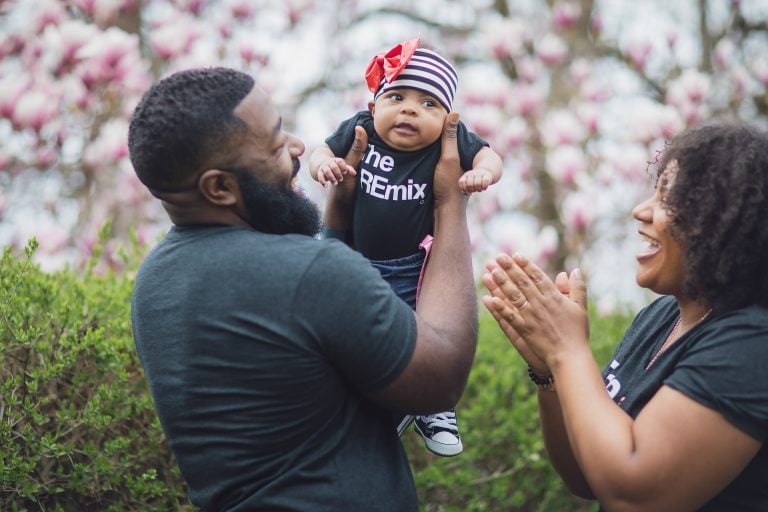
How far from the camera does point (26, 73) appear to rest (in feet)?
17.2

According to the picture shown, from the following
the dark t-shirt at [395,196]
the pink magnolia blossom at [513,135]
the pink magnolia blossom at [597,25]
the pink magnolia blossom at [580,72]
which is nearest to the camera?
the dark t-shirt at [395,196]

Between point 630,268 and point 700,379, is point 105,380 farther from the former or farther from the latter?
point 630,268

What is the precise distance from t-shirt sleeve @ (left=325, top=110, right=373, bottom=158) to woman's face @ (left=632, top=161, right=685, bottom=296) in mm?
Answer: 790

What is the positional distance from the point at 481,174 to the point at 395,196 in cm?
25

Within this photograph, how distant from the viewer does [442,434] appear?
8.42 feet

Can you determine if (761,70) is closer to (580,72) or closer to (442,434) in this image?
A: (580,72)

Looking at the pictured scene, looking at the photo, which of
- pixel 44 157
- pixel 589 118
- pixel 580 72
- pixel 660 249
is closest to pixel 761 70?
pixel 580 72

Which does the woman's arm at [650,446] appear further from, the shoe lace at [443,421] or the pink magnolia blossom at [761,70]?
the pink magnolia blossom at [761,70]

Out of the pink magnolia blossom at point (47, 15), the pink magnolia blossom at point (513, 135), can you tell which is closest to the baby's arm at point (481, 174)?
the pink magnolia blossom at point (47, 15)

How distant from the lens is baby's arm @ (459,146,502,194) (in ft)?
7.89

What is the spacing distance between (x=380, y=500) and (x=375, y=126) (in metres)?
1.04

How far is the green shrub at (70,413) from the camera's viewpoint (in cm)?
266

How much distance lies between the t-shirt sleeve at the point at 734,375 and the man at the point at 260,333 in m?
0.49

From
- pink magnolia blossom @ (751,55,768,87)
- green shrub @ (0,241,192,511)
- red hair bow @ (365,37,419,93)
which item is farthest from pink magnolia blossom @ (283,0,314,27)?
red hair bow @ (365,37,419,93)
